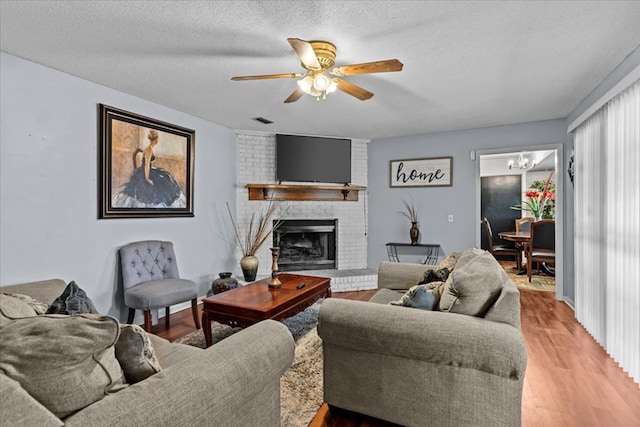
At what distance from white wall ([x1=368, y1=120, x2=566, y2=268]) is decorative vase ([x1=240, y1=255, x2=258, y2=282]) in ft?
6.36

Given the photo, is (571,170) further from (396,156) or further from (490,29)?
(490,29)

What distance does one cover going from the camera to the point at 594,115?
9.78 ft

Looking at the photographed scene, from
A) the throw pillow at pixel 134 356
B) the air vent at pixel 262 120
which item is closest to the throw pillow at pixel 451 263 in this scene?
the throw pillow at pixel 134 356

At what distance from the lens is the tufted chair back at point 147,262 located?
3.07 meters

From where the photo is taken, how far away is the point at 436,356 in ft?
5.01

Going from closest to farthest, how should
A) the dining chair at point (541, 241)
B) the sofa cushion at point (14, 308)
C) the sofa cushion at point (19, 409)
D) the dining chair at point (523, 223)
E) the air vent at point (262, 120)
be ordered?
1. the sofa cushion at point (19, 409)
2. the sofa cushion at point (14, 308)
3. the air vent at point (262, 120)
4. the dining chair at point (541, 241)
5. the dining chair at point (523, 223)

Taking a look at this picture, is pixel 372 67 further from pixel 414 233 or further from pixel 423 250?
pixel 423 250

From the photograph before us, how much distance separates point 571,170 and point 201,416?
4464mm

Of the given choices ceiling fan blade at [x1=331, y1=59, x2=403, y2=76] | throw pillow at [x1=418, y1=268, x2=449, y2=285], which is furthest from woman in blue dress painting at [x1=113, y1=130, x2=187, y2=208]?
throw pillow at [x1=418, y1=268, x2=449, y2=285]

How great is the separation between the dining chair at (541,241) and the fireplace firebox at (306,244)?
124 inches

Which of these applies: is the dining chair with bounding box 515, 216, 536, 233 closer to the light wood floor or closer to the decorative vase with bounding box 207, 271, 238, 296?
the light wood floor

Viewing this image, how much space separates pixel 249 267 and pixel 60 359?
11.3 feet

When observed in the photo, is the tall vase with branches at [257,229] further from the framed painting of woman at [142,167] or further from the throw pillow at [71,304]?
the throw pillow at [71,304]

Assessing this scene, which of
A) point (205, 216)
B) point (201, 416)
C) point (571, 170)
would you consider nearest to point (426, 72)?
point (571, 170)
